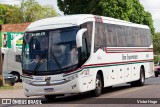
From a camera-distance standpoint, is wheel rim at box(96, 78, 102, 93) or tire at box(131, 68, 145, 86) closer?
wheel rim at box(96, 78, 102, 93)

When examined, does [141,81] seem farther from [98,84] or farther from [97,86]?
[97,86]

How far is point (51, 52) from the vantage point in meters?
15.7

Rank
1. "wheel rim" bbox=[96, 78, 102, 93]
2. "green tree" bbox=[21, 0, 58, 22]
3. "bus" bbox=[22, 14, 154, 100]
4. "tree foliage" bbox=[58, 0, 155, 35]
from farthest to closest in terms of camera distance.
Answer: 1. "green tree" bbox=[21, 0, 58, 22]
2. "tree foliage" bbox=[58, 0, 155, 35]
3. "wheel rim" bbox=[96, 78, 102, 93]
4. "bus" bbox=[22, 14, 154, 100]

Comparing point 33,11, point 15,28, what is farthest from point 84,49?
point 33,11

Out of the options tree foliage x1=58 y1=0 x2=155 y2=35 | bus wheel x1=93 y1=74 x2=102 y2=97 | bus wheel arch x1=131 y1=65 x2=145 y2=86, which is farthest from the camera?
tree foliage x1=58 y1=0 x2=155 y2=35

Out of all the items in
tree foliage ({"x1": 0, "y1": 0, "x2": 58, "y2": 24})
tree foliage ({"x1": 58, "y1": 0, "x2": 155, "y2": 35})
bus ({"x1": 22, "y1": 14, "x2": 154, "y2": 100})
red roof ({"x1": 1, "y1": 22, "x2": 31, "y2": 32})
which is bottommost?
bus ({"x1": 22, "y1": 14, "x2": 154, "y2": 100})

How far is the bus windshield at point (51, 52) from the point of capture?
1555cm

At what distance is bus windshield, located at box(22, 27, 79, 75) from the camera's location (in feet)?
51.0

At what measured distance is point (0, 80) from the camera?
2455cm

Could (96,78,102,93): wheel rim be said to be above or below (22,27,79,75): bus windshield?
below

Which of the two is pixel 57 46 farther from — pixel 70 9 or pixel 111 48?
pixel 70 9

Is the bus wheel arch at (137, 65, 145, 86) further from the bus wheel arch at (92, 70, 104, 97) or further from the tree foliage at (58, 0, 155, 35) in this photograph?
the tree foliage at (58, 0, 155, 35)

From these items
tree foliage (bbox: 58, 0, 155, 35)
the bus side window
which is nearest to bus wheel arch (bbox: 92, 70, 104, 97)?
the bus side window

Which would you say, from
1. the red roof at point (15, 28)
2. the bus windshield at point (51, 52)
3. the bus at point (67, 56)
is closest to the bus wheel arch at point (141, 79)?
the bus at point (67, 56)
